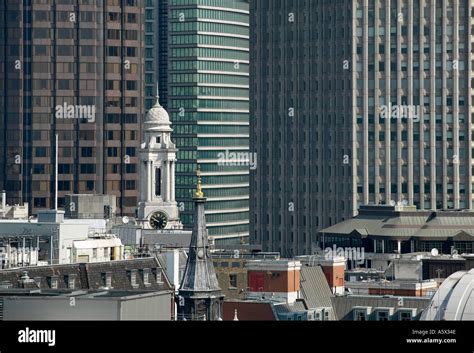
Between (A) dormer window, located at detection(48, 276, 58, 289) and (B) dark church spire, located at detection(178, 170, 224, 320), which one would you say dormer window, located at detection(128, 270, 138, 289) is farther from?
(A) dormer window, located at detection(48, 276, 58, 289)

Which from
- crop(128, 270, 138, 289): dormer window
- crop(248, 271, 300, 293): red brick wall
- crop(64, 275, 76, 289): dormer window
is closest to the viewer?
crop(64, 275, 76, 289): dormer window

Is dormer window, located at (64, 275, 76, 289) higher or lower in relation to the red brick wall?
higher

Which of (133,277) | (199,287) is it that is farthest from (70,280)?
(199,287)

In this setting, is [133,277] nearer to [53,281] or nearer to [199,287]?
[199,287]

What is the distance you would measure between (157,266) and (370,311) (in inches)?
655

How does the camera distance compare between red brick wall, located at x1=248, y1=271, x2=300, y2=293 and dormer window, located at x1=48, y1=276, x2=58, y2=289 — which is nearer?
dormer window, located at x1=48, y1=276, x2=58, y2=289

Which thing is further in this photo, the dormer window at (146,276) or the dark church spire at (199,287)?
the dark church spire at (199,287)

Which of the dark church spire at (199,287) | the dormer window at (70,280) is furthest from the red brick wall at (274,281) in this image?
the dormer window at (70,280)

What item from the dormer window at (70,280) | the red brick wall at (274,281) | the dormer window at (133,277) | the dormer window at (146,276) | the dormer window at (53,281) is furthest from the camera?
the red brick wall at (274,281)

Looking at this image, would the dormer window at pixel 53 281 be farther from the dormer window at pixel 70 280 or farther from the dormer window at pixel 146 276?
the dormer window at pixel 146 276

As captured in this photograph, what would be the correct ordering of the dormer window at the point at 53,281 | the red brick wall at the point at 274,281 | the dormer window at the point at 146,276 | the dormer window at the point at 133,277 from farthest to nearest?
the red brick wall at the point at 274,281 → the dormer window at the point at 146,276 → the dormer window at the point at 133,277 → the dormer window at the point at 53,281

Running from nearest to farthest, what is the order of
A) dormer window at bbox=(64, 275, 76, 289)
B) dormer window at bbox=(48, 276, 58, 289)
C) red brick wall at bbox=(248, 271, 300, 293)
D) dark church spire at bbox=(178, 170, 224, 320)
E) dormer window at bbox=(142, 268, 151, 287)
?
dormer window at bbox=(48, 276, 58, 289) → dormer window at bbox=(64, 275, 76, 289) → dormer window at bbox=(142, 268, 151, 287) → dark church spire at bbox=(178, 170, 224, 320) → red brick wall at bbox=(248, 271, 300, 293)

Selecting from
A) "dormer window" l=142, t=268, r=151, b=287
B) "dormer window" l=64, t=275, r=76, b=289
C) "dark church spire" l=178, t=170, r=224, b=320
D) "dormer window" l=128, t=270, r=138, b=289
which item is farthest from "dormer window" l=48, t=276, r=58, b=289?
"dark church spire" l=178, t=170, r=224, b=320
